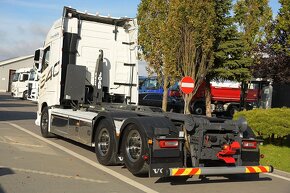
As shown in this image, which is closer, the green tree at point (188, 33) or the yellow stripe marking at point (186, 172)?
the yellow stripe marking at point (186, 172)

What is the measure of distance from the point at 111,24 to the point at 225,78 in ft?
31.8

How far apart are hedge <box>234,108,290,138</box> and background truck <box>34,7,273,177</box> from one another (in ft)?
12.4

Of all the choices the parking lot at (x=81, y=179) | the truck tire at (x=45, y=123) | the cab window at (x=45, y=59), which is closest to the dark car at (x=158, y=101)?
the cab window at (x=45, y=59)

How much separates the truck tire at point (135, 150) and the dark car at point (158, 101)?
19539 mm

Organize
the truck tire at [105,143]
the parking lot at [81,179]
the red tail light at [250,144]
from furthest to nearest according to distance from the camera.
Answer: the truck tire at [105,143], the red tail light at [250,144], the parking lot at [81,179]

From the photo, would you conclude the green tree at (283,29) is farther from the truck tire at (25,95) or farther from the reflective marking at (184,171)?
the truck tire at (25,95)

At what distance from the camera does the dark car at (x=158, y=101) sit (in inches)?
1110

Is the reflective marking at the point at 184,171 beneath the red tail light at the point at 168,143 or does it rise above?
beneath

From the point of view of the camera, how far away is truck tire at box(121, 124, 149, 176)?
798 centimetres

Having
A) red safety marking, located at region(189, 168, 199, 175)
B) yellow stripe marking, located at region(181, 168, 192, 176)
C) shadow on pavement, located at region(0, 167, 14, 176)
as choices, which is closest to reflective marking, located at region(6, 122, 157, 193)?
yellow stripe marking, located at region(181, 168, 192, 176)

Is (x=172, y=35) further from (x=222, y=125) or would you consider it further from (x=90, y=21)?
(x=222, y=125)

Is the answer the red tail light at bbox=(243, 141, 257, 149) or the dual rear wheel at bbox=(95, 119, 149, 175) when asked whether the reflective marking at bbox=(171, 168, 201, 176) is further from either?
the red tail light at bbox=(243, 141, 257, 149)

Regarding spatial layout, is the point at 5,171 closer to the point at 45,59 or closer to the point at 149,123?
the point at 149,123

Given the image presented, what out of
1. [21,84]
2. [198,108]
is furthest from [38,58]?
[21,84]
